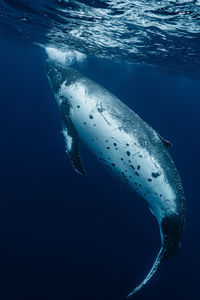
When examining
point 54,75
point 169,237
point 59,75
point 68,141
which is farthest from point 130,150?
point 54,75

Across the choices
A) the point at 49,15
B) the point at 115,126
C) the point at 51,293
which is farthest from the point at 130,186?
the point at 49,15

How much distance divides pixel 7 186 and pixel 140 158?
1490 centimetres

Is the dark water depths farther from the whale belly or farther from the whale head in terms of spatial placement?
the whale belly

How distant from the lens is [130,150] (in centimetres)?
486

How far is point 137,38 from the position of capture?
13992mm

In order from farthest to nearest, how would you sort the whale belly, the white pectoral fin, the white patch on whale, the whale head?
the whale head → the white patch on whale → the white pectoral fin → the whale belly

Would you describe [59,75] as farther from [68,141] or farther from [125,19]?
[125,19]

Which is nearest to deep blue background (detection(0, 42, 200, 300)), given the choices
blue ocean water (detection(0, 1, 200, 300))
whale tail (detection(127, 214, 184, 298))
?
blue ocean water (detection(0, 1, 200, 300))

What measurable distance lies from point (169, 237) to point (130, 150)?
6.77 feet

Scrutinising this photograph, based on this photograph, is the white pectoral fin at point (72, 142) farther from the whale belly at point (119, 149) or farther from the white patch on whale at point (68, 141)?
the whale belly at point (119, 149)

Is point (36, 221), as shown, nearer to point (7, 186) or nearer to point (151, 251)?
point (7, 186)

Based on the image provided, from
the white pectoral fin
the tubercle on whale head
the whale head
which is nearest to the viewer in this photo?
the white pectoral fin

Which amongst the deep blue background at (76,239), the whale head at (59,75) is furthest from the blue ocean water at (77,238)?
the whale head at (59,75)

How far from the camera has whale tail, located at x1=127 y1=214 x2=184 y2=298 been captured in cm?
450
